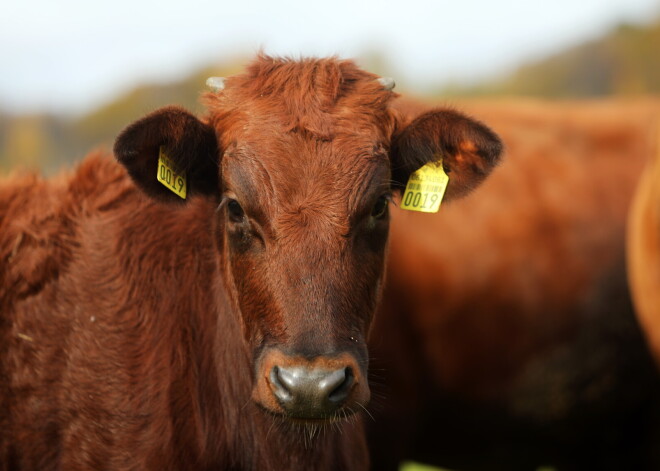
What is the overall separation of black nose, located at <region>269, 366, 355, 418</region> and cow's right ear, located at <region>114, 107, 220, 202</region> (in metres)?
1.15

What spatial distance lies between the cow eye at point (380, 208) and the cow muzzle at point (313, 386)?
74 cm

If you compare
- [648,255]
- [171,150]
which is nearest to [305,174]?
[171,150]

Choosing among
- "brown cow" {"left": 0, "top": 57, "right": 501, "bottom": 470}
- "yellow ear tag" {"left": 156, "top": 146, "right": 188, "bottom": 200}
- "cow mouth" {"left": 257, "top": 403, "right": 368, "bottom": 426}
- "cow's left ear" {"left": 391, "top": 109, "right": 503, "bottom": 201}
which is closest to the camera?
"cow mouth" {"left": 257, "top": 403, "right": 368, "bottom": 426}

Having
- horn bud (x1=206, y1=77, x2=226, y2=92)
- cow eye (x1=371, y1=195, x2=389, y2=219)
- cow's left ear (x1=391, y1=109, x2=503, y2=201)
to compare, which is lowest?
cow eye (x1=371, y1=195, x2=389, y2=219)

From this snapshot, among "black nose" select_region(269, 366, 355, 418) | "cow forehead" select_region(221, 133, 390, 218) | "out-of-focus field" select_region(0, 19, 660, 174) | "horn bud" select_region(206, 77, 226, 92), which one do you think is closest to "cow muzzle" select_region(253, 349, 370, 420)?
"black nose" select_region(269, 366, 355, 418)

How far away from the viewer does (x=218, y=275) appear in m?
4.34

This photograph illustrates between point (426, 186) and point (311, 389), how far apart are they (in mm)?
1371

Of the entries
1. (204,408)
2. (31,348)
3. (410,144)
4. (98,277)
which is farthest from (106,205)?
(410,144)

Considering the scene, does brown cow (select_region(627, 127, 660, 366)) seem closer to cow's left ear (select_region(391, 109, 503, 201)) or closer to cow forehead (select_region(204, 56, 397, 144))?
cow's left ear (select_region(391, 109, 503, 201))

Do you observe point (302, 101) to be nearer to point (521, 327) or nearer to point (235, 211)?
point (235, 211)

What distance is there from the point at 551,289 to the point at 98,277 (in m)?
3.94

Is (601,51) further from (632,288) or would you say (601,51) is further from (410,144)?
(410,144)

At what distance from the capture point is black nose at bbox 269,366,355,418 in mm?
3320

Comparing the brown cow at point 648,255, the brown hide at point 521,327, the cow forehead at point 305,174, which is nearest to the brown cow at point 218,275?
the cow forehead at point 305,174
